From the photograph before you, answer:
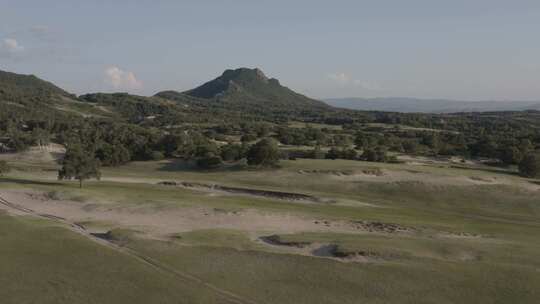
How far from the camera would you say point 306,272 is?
90.9 feet

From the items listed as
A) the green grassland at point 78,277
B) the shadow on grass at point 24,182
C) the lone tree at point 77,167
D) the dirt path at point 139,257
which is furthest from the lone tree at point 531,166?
the shadow on grass at point 24,182

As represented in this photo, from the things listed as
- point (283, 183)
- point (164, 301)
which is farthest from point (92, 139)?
point (164, 301)

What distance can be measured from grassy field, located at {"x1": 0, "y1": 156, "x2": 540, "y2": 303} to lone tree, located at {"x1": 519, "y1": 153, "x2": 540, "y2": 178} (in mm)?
15439

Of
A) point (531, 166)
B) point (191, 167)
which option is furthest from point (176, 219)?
point (531, 166)

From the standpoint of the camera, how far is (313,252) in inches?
1254

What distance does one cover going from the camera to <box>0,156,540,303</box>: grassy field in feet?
81.6

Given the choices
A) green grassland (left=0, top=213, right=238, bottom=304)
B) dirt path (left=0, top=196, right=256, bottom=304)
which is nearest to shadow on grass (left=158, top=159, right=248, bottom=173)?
dirt path (left=0, top=196, right=256, bottom=304)

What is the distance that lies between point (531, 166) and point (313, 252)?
6114cm

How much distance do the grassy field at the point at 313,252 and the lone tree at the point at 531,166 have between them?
50.7 ft

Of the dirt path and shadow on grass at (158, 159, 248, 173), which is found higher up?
shadow on grass at (158, 159, 248, 173)

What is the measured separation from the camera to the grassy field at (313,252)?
2488cm

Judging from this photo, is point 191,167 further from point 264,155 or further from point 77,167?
point 77,167

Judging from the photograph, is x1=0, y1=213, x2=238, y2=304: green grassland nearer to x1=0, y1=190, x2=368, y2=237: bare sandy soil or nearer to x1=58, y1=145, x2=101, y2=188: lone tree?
x1=0, y1=190, x2=368, y2=237: bare sandy soil

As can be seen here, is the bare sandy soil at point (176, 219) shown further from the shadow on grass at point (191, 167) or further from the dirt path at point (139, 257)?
the shadow on grass at point (191, 167)
